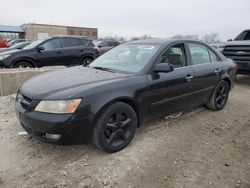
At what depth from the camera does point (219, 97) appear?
213 inches

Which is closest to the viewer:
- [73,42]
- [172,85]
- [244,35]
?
[172,85]

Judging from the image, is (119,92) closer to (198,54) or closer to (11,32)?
(198,54)

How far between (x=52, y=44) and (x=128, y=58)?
230 inches

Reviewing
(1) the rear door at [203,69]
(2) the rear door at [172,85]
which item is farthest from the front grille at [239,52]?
(2) the rear door at [172,85]

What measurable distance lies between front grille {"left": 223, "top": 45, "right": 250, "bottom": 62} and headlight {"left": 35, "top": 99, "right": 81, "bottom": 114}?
6311 millimetres

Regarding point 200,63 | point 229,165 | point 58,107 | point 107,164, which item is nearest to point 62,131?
point 58,107

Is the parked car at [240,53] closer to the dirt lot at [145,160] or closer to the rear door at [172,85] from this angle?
the dirt lot at [145,160]

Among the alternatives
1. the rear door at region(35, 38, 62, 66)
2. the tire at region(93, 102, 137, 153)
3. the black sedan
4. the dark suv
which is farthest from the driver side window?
the rear door at region(35, 38, 62, 66)

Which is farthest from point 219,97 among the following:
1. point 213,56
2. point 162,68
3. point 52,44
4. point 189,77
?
point 52,44

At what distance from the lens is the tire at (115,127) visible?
10.5ft

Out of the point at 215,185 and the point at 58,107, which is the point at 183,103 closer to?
the point at 215,185

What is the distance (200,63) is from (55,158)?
10.2ft

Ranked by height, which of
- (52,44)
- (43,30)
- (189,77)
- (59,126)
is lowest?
(59,126)

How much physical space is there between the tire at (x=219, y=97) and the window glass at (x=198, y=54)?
70 centimetres
